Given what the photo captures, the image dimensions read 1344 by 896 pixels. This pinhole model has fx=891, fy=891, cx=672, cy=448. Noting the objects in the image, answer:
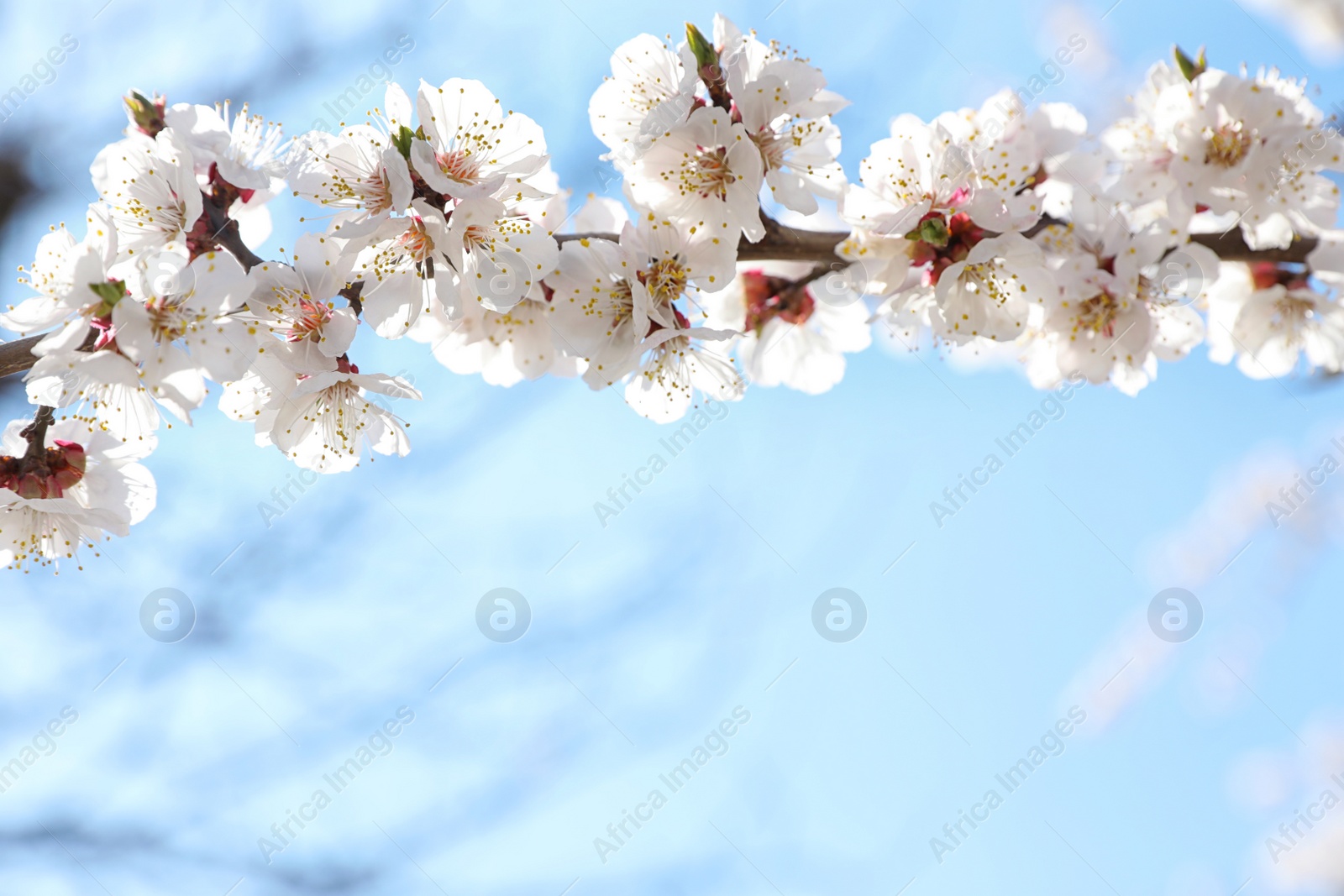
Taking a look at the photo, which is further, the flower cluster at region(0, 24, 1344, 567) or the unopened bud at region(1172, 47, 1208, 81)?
the unopened bud at region(1172, 47, 1208, 81)

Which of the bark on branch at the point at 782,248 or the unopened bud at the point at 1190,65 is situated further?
the unopened bud at the point at 1190,65

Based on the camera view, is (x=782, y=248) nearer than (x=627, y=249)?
No

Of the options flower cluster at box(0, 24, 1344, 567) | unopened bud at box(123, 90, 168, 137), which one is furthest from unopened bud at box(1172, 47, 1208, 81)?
unopened bud at box(123, 90, 168, 137)

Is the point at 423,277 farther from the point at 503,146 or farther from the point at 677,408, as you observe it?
the point at 677,408

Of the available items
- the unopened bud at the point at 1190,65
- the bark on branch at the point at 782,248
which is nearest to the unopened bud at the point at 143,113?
Answer: the bark on branch at the point at 782,248

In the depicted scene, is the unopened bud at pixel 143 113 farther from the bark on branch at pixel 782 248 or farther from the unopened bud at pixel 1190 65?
the unopened bud at pixel 1190 65

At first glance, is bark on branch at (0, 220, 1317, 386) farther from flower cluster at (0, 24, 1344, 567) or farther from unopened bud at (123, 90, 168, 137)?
unopened bud at (123, 90, 168, 137)

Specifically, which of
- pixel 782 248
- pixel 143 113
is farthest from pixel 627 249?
pixel 143 113

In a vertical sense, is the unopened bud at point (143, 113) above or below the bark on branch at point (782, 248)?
above

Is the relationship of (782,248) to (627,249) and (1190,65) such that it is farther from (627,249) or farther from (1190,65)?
(1190,65)
